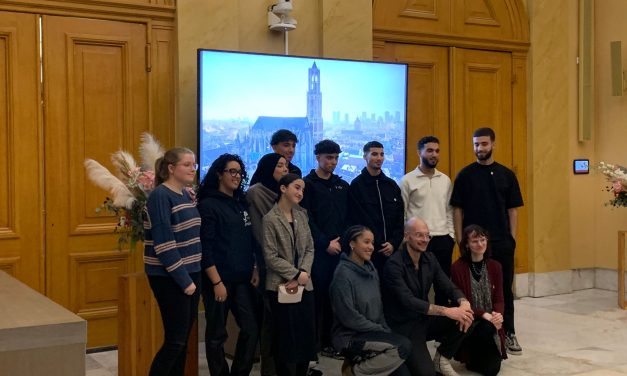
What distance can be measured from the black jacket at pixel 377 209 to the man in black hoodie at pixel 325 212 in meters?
0.09

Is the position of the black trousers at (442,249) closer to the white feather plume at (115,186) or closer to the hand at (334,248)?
the hand at (334,248)

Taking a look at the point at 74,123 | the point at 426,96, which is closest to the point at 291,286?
the point at 74,123

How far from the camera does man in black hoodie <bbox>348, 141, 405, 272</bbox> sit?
16.9ft

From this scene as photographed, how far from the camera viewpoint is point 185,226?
396 centimetres

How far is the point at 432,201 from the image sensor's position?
5.49m

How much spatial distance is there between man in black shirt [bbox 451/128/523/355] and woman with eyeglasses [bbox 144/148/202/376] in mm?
2247

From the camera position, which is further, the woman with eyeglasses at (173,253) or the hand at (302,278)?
the hand at (302,278)

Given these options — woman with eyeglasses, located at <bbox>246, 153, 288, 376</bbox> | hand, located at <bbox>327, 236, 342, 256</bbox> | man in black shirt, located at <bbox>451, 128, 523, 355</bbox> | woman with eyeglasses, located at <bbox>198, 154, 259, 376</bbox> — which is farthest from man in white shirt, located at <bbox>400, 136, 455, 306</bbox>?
woman with eyeglasses, located at <bbox>198, 154, 259, 376</bbox>

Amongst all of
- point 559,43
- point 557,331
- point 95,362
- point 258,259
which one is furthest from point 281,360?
point 559,43

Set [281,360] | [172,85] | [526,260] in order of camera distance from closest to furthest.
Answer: [281,360]
[172,85]
[526,260]

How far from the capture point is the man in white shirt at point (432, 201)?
547cm

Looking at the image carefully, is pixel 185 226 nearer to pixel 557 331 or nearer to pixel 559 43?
pixel 557 331

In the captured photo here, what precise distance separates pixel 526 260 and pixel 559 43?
2.17 meters

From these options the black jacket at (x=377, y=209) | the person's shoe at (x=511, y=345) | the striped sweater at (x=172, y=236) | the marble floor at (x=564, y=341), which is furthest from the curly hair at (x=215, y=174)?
the person's shoe at (x=511, y=345)
